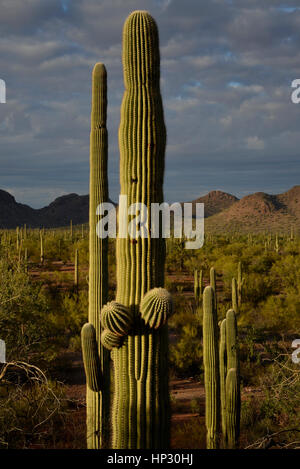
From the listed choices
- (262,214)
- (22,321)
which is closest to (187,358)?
(22,321)

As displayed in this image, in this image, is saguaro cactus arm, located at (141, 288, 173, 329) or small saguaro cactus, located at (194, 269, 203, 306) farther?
small saguaro cactus, located at (194, 269, 203, 306)

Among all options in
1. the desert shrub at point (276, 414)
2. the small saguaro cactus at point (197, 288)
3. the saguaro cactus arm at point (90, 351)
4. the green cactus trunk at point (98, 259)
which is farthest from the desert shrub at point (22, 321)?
the small saguaro cactus at point (197, 288)

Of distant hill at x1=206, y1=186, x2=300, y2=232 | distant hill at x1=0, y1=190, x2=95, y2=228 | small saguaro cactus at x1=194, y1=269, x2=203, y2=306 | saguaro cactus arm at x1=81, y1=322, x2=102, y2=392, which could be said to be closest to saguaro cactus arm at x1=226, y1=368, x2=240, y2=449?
saguaro cactus arm at x1=81, y1=322, x2=102, y2=392

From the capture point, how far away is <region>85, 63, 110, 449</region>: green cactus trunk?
722 centimetres

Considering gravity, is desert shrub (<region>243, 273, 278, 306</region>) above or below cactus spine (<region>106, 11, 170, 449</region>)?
below

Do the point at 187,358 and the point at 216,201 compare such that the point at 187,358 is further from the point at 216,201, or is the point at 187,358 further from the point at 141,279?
the point at 216,201

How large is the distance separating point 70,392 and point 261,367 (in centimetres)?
574

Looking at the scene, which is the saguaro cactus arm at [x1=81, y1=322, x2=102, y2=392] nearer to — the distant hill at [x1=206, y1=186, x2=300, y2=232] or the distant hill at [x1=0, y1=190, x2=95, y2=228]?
the distant hill at [x1=206, y1=186, x2=300, y2=232]

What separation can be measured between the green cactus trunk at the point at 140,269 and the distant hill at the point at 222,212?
86776 millimetres

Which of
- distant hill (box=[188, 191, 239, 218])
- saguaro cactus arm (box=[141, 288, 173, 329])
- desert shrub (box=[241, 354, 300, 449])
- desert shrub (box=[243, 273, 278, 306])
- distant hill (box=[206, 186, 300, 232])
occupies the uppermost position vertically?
distant hill (box=[188, 191, 239, 218])

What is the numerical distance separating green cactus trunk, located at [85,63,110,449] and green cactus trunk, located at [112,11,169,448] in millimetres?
1943

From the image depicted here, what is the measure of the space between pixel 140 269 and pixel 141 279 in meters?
0.11

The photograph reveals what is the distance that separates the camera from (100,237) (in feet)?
25.7

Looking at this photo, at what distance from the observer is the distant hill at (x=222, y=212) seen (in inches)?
3950
